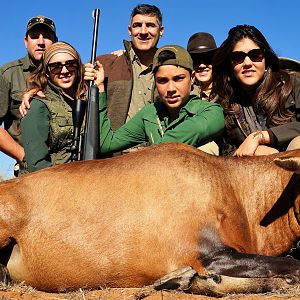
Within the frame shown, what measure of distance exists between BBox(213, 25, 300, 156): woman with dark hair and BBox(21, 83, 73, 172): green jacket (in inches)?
76.8

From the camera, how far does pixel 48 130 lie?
7031mm

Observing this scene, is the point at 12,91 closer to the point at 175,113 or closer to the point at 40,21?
the point at 40,21

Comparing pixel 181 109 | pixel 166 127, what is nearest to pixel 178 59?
pixel 181 109

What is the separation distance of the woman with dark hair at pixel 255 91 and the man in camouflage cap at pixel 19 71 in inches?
126

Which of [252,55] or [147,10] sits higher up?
[147,10]

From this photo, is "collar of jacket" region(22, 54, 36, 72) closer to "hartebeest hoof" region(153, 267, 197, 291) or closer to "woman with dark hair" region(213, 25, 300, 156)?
"woman with dark hair" region(213, 25, 300, 156)

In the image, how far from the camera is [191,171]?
4.94 meters

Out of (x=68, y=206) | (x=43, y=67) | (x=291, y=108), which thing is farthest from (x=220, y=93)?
(x=68, y=206)

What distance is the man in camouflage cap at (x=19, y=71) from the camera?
8.92 metres

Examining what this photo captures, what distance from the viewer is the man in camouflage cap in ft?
29.3

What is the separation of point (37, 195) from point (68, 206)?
0.33m

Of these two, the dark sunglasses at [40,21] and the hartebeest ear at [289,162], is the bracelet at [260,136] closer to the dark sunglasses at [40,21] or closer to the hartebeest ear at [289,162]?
the hartebeest ear at [289,162]

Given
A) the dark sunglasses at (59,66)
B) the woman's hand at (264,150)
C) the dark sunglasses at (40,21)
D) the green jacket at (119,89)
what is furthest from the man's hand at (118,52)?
the woman's hand at (264,150)

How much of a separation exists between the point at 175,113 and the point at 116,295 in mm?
2736
